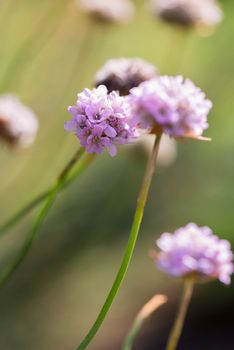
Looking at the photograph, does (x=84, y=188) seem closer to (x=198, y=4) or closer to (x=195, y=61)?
(x=198, y=4)

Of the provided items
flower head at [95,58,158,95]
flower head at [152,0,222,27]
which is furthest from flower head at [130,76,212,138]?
flower head at [152,0,222,27]

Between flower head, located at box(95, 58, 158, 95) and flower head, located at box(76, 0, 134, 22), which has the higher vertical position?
flower head, located at box(76, 0, 134, 22)

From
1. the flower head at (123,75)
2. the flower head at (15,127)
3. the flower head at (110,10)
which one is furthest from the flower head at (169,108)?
the flower head at (110,10)

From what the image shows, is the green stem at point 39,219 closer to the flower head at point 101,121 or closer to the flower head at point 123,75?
the flower head at point 123,75

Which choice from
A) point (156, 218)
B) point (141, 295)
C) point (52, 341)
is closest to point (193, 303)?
point (141, 295)

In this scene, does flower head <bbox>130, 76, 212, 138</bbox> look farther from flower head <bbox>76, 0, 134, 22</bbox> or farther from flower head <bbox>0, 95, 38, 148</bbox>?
flower head <bbox>76, 0, 134, 22</bbox>

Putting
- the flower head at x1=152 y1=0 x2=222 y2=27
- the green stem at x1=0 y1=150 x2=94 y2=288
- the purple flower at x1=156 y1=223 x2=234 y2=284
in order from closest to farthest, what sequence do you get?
the purple flower at x1=156 y1=223 x2=234 y2=284 < the green stem at x1=0 y1=150 x2=94 y2=288 < the flower head at x1=152 y1=0 x2=222 y2=27
